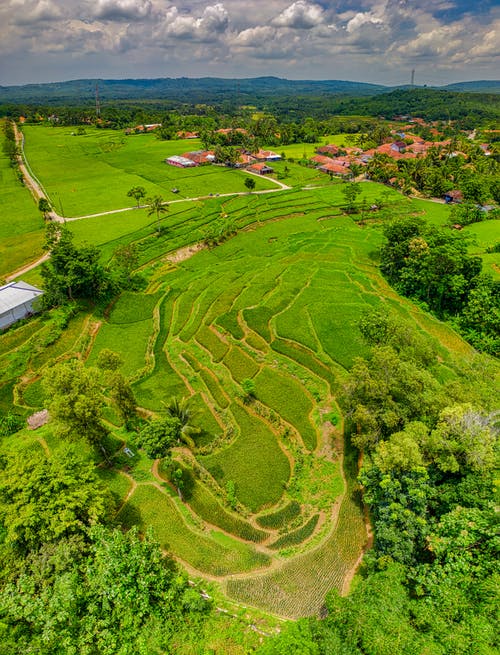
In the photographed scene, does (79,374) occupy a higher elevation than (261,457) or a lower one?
higher

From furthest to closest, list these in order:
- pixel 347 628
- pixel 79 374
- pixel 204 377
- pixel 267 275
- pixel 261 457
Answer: pixel 267 275 → pixel 204 377 → pixel 261 457 → pixel 79 374 → pixel 347 628

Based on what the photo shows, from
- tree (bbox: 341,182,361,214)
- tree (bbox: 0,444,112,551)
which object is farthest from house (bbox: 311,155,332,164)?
tree (bbox: 0,444,112,551)

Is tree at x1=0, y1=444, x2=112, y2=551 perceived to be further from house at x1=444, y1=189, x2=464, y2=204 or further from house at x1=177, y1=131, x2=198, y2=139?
house at x1=177, y1=131, x2=198, y2=139

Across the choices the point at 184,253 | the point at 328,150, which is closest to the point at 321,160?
the point at 328,150

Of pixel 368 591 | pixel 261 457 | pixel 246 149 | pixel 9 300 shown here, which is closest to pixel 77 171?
pixel 246 149

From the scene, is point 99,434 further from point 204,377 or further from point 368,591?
point 368,591

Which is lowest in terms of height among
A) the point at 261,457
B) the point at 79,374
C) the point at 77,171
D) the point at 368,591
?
the point at 261,457
